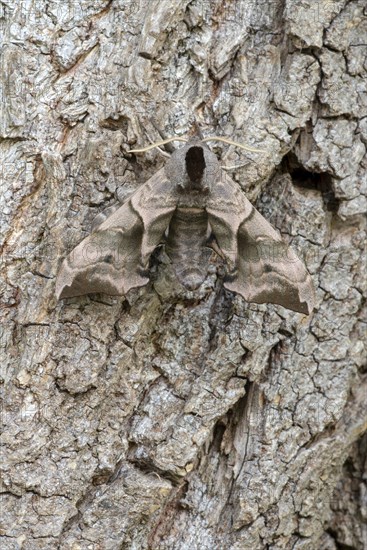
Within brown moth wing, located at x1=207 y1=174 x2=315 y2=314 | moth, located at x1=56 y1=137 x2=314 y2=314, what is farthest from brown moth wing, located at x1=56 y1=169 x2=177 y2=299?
brown moth wing, located at x1=207 y1=174 x2=315 y2=314

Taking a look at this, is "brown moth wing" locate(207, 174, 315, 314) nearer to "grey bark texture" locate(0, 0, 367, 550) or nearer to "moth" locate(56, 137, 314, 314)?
"moth" locate(56, 137, 314, 314)

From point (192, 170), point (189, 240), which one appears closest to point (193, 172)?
point (192, 170)

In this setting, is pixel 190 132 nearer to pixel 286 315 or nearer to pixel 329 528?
pixel 286 315

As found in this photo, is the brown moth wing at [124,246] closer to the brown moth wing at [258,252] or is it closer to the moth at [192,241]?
the moth at [192,241]

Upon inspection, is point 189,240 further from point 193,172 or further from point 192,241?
point 193,172


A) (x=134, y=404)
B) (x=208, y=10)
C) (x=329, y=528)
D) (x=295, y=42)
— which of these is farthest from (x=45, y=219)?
(x=329, y=528)

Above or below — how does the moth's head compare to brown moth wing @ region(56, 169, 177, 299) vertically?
above
